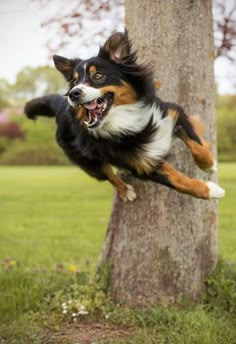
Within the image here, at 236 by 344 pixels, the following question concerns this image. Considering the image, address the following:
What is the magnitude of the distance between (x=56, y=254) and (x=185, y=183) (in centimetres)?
411

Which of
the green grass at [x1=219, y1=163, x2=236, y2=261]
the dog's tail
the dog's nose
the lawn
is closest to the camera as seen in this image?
the dog's nose

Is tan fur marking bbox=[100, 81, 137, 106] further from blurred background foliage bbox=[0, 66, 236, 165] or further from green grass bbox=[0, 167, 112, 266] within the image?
blurred background foliage bbox=[0, 66, 236, 165]

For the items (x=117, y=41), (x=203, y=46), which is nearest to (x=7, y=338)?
(x=117, y=41)

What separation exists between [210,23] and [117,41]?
3.49 ft

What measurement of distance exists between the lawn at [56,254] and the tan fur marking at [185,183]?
86 centimetres

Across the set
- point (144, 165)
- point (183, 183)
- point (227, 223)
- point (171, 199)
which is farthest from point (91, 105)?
point (227, 223)

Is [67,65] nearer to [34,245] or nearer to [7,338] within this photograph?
[7,338]

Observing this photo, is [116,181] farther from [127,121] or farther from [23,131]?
[23,131]

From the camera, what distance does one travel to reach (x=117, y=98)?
364 centimetres

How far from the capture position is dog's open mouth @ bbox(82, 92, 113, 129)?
11.7 ft

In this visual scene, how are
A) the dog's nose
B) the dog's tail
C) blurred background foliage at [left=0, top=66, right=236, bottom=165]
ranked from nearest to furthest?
the dog's nose
the dog's tail
blurred background foliage at [left=0, top=66, right=236, bottom=165]

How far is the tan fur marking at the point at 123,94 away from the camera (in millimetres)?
3598

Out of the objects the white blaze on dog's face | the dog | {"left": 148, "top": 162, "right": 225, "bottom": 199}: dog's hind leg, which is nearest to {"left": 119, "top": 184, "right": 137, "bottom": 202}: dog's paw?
the dog

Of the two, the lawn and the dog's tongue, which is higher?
the dog's tongue
